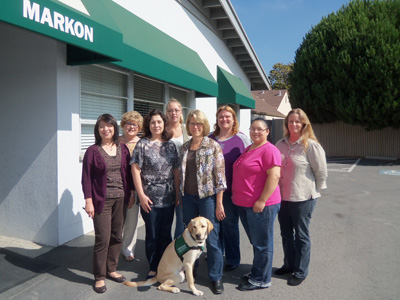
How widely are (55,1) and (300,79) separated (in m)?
15.9

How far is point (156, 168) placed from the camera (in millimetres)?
3299

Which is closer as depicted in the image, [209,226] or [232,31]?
[209,226]

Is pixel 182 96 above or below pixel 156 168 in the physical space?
above

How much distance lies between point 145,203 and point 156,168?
1.24ft

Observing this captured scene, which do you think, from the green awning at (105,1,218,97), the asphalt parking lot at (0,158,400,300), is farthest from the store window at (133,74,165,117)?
the asphalt parking lot at (0,158,400,300)

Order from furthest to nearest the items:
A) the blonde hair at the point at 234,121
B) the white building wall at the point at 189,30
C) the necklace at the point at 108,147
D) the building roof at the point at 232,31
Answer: the building roof at the point at 232,31 → the white building wall at the point at 189,30 → the blonde hair at the point at 234,121 → the necklace at the point at 108,147

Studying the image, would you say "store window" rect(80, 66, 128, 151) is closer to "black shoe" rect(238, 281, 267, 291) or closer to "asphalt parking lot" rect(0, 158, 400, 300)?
"asphalt parking lot" rect(0, 158, 400, 300)

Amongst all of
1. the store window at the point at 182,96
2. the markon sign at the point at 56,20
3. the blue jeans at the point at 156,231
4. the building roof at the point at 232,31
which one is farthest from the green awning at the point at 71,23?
the building roof at the point at 232,31

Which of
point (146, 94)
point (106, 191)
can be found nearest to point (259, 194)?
point (106, 191)

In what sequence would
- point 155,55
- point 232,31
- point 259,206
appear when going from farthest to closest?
point 232,31, point 155,55, point 259,206

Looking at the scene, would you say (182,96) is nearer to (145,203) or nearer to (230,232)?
(230,232)

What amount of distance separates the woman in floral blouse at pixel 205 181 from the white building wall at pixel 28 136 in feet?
6.71

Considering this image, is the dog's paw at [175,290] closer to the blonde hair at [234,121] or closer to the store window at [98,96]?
the blonde hair at [234,121]

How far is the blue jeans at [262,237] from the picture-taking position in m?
3.15
